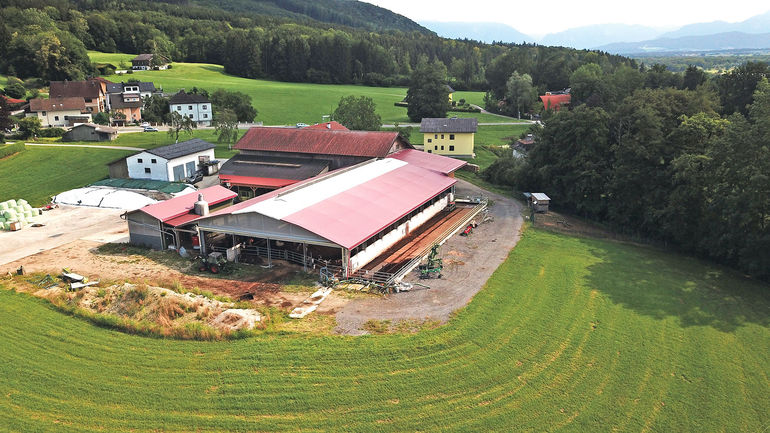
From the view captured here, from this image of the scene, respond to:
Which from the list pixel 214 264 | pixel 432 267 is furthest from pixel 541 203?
pixel 214 264

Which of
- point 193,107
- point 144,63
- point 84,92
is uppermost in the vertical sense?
point 144,63

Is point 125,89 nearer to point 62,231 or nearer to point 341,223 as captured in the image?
point 62,231

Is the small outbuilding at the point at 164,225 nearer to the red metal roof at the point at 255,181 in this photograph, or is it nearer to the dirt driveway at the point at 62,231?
the dirt driveway at the point at 62,231

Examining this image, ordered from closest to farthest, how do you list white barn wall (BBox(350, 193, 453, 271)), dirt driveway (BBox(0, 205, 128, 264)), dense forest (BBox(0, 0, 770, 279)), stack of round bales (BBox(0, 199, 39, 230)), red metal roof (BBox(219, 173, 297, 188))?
1. white barn wall (BBox(350, 193, 453, 271))
2. dense forest (BBox(0, 0, 770, 279))
3. dirt driveway (BBox(0, 205, 128, 264))
4. stack of round bales (BBox(0, 199, 39, 230))
5. red metal roof (BBox(219, 173, 297, 188))

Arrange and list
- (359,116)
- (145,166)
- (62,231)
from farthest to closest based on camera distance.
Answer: (359,116)
(145,166)
(62,231)

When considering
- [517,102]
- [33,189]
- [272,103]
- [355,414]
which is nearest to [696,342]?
[355,414]

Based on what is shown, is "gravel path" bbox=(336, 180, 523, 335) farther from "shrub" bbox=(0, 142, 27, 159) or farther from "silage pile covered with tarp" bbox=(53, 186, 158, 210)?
"shrub" bbox=(0, 142, 27, 159)

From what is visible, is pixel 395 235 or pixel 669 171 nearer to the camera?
pixel 395 235

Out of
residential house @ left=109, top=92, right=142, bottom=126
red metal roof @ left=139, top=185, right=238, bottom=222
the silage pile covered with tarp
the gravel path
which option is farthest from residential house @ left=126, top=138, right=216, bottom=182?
residential house @ left=109, top=92, right=142, bottom=126
